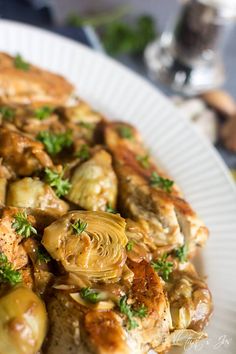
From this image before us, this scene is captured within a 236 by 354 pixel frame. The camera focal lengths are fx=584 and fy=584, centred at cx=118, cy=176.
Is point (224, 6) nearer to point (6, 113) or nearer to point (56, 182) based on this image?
point (6, 113)

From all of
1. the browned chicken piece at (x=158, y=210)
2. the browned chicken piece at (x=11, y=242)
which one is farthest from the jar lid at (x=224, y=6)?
the browned chicken piece at (x=11, y=242)

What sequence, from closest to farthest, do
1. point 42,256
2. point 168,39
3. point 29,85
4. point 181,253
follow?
1. point 42,256
2. point 181,253
3. point 29,85
4. point 168,39

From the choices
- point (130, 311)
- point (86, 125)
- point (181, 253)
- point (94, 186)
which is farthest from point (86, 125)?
point (130, 311)

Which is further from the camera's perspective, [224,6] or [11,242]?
[224,6]

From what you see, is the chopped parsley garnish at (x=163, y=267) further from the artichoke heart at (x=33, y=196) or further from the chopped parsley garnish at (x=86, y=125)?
the chopped parsley garnish at (x=86, y=125)

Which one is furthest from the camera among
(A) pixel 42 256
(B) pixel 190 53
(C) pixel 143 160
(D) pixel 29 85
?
(B) pixel 190 53

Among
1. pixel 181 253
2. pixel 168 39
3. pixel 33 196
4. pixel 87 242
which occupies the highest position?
pixel 168 39

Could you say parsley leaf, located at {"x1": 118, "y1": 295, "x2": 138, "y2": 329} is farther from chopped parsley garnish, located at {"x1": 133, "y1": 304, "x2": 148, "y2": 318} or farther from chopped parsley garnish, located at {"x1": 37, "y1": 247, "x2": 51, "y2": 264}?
chopped parsley garnish, located at {"x1": 37, "y1": 247, "x2": 51, "y2": 264}

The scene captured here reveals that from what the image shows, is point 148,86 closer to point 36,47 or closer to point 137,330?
point 36,47
